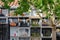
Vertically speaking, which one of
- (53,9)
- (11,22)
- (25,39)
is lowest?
(25,39)

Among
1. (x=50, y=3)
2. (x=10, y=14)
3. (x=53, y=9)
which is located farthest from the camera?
(x=10, y=14)

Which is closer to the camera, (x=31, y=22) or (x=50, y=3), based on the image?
(x=50, y=3)

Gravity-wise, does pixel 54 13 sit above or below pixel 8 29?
above

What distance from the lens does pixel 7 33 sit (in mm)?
10289

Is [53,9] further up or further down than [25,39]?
further up

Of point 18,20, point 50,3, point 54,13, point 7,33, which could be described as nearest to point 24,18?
point 18,20

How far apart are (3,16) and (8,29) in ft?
1.85

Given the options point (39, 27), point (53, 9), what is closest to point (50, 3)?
point (53, 9)

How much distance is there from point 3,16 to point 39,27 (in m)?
1.50

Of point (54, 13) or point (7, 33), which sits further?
point (7, 33)

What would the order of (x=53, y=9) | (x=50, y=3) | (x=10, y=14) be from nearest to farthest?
(x=50, y=3) → (x=53, y=9) → (x=10, y=14)

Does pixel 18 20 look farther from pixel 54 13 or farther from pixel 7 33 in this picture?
pixel 54 13

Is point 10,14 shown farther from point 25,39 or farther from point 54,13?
point 54,13

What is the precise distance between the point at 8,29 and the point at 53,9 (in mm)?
3772
